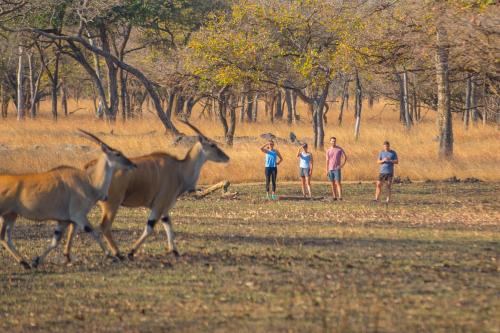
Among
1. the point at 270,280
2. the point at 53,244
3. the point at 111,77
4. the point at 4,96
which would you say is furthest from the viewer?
the point at 4,96

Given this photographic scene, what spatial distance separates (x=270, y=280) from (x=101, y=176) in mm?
2870

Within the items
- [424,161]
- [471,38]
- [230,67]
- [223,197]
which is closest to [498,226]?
[471,38]

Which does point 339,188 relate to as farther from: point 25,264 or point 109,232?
point 25,264

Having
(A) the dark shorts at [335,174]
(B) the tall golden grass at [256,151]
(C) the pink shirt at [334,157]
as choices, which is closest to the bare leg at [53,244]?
(A) the dark shorts at [335,174]

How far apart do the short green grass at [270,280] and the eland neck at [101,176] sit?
90 centimetres

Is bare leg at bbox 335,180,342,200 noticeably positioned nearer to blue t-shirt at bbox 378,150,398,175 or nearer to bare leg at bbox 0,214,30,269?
blue t-shirt at bbox 378,150,398,175

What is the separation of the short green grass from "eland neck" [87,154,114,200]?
0.90 meters

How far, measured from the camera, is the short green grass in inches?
361

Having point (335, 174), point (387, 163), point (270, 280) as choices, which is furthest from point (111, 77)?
point (270, 280)

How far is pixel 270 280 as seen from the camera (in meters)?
11.2

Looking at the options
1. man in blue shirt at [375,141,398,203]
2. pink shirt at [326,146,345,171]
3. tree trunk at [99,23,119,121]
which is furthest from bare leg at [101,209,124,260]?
tree trunk at [99,23,119,121]

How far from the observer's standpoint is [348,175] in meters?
30.1

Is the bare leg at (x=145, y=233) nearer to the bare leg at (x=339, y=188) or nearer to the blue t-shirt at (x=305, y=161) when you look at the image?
the bare leg at (x=339, y=188)

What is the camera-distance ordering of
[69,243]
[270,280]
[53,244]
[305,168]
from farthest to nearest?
[305,168] < [69,243] < [53,244] < [270,280]
